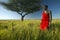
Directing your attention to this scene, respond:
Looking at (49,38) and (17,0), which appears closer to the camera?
(49,38)

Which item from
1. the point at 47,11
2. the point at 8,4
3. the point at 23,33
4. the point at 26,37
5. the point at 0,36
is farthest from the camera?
the point at 8,4

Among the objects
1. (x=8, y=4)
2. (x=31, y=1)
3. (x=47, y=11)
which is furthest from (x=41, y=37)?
(x=8, y=4)

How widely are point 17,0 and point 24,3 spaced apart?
0.85 metres

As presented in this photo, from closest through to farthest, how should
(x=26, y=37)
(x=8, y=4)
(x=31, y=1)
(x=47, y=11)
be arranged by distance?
(x=26, y=37) < (x=47, y=11) < (x=31, y=1) < (x=8, y=4)

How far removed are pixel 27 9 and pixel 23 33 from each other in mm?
20164

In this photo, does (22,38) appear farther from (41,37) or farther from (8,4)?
(8,4)

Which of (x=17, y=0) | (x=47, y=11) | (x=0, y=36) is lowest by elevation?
(x=0, y=36)

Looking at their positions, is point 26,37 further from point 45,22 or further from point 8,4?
point 8,4

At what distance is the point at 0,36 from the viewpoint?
3334 millimetres

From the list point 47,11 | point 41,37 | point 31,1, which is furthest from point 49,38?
point 31,1

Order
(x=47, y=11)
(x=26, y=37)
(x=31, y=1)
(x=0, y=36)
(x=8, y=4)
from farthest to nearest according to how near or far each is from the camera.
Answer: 1. (x=8, y=4)
2. (x=31, y=1)
3. (x=47, y=11)
4. (x=0, y=36)
5. (x=26, y=37)

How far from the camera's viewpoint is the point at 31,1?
22844mm

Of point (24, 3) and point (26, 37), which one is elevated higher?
point (24, 3)

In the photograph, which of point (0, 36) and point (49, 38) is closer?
point (49, 38)
